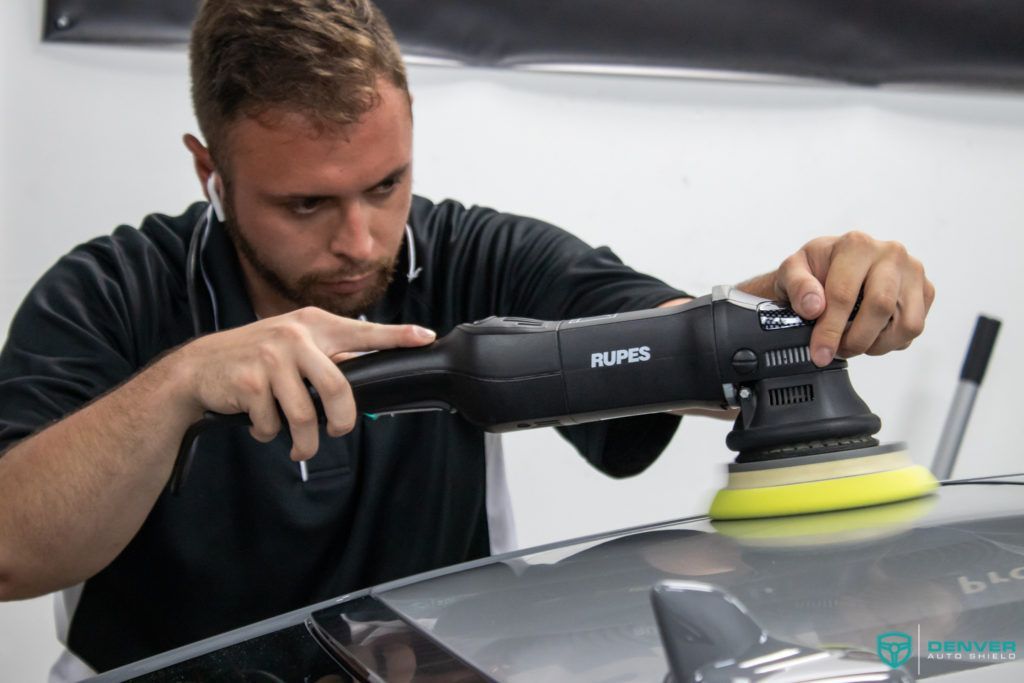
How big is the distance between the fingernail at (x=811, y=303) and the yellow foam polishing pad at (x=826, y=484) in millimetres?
119

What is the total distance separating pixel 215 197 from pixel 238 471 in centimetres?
36

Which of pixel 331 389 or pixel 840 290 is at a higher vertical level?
pixel 840 290

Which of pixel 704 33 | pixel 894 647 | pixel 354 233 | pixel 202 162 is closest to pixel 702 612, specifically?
pixel 894 647

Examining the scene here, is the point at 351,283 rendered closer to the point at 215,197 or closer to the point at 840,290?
the point at 215,197

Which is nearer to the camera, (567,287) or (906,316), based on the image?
(906,316)

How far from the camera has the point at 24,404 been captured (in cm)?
119

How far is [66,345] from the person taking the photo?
4.14 feet

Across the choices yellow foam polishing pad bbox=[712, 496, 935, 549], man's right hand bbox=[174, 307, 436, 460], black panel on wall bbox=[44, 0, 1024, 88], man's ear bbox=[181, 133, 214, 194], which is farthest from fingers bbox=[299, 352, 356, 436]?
black panel on wall bbox=[44, 0, 1024, 88]

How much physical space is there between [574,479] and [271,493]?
0.98 m

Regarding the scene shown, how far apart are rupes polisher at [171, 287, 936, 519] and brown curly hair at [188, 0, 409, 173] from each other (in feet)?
1.40

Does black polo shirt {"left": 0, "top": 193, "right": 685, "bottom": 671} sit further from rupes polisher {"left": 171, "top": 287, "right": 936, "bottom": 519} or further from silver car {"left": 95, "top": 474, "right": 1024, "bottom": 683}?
silver car {"left": 95, "top": 474, "right": 1024, "bottom": 683}

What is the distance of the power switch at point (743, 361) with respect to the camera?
87cm

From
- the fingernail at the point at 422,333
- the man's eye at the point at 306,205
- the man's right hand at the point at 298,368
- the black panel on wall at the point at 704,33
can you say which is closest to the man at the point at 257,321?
the man's eye at the point at 306,205

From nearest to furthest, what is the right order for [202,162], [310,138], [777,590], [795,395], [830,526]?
[777,590] < [830,526] < [795,395] < [310,138] < [202,162]
